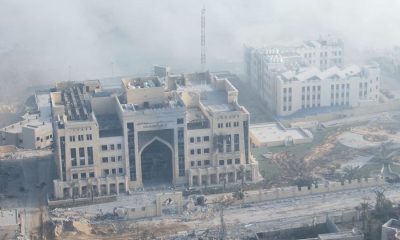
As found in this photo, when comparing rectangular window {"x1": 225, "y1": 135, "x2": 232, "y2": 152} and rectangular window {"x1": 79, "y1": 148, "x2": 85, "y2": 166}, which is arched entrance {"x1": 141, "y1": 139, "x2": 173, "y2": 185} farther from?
rectangular window {"x1": 79, "y1": 148, "x2": 85, "y2": 166}

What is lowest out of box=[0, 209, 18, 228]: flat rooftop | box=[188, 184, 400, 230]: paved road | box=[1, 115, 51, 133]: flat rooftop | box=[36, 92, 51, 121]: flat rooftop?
box=[188, 184, 400, 230]: paved road

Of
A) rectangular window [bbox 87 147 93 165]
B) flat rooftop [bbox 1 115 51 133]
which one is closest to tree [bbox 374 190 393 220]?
rectangular window [bbox 87 147 93 165]

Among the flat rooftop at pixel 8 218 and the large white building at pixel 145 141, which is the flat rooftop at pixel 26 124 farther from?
the flat rooftop at pixel 8 218

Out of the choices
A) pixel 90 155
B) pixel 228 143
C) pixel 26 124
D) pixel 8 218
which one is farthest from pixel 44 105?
pixel 8 218

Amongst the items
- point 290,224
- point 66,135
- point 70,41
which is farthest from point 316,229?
point 70,41

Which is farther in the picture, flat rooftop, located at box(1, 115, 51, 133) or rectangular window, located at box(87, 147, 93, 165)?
flat rooftop, located at box(1, 115, 51, 133)

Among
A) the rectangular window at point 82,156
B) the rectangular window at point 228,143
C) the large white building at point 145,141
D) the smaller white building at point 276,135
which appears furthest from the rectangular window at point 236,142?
the rectangular window at point 82,156

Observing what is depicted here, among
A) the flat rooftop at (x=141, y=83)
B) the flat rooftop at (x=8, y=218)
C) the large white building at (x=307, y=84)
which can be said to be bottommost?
the flat rooftop at (x=8, y=218)
